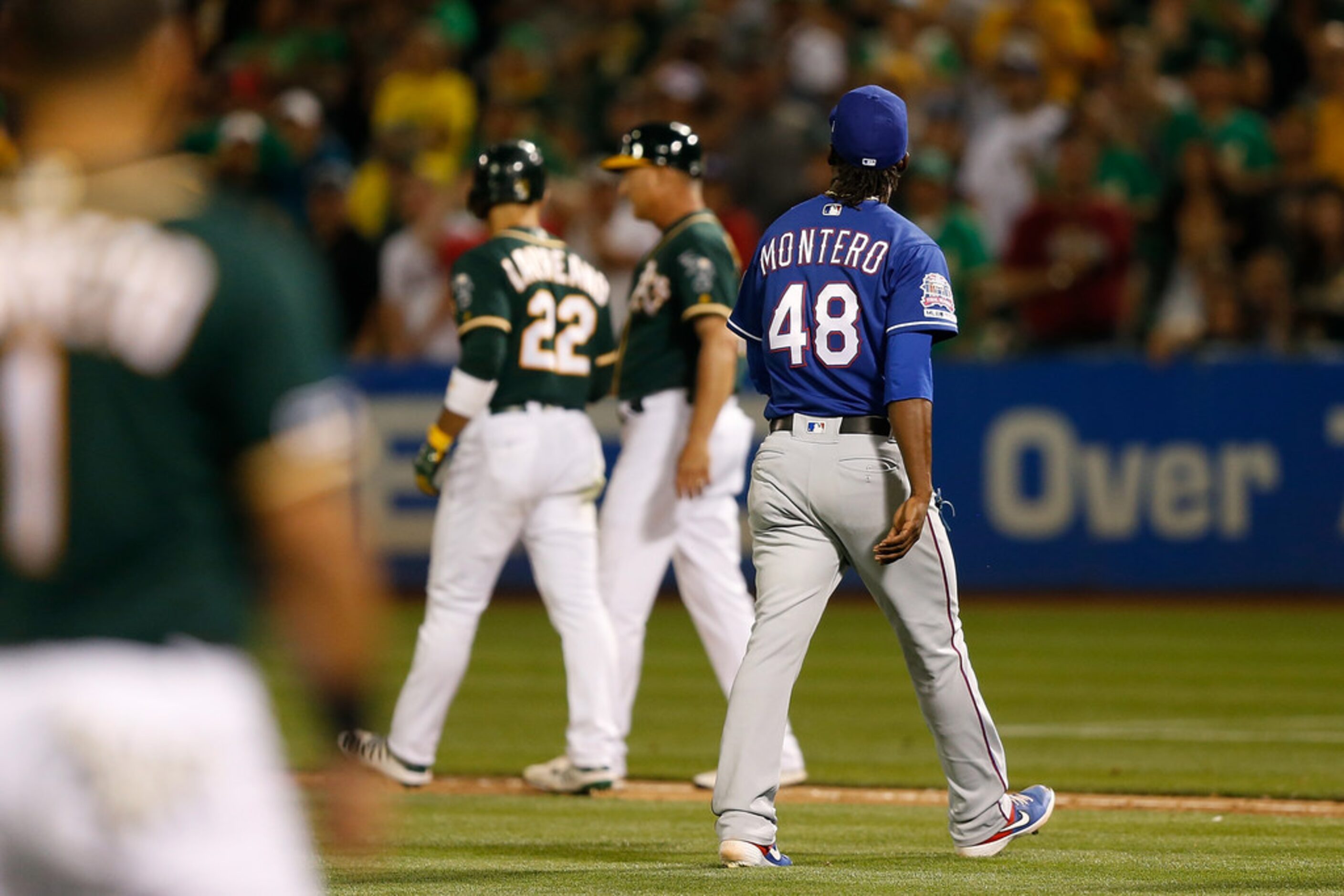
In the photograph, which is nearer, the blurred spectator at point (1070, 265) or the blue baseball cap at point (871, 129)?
the blue baseball cap at point (871, 129)

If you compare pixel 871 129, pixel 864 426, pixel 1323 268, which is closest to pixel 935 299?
→ pixel 864 426

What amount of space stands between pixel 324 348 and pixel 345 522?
0.24 m

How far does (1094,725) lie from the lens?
37.4 ft

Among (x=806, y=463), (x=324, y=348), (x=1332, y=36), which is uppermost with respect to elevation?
(x=1332, y=36)

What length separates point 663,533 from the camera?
9.43 meters

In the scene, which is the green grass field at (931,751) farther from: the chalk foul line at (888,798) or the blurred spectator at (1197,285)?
the blurred spectator at (1197,285)

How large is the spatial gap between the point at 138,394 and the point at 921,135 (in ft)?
54.8

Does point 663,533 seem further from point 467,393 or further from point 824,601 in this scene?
point 824,601

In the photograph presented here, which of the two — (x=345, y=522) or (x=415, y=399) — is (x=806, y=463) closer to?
(x=345, y=522)

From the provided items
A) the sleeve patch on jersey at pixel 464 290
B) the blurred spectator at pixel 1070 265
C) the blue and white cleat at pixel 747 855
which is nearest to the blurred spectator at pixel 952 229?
the blurred spectator at pixel 1070 265

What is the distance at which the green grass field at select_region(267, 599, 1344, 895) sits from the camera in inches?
269

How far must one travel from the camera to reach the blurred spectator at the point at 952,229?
17.2m

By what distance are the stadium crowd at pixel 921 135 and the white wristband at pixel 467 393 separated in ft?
24.8

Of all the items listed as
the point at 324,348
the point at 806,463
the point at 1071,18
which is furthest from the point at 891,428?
the point at 1071,18
